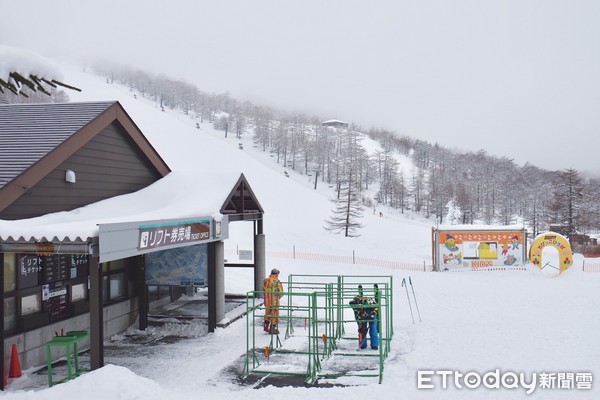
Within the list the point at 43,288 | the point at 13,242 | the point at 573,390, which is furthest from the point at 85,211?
the point at 573,390

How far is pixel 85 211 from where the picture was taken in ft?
38.8

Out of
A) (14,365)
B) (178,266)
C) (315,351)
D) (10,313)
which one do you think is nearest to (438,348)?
(315,351)

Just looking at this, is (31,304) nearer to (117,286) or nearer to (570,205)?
(117,286)

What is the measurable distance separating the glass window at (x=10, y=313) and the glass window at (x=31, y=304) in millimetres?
Result: 185

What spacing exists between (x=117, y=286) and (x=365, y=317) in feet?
22.7

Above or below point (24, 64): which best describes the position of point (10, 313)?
below

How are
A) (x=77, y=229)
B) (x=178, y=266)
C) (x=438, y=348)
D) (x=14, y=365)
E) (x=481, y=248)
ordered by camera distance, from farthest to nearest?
(x=481, y=248) → (x=178, y=266) → (x=438, y=348) → (x=14, y=365) → (x=77, y=229)

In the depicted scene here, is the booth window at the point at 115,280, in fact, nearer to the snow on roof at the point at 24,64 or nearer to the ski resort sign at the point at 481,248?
the snow on roof at the point at 24,64

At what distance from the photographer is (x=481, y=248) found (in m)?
28.6

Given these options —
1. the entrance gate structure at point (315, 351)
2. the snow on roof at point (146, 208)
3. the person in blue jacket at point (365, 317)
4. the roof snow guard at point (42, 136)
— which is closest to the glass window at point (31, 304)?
the snow on roof at point (146, 208)

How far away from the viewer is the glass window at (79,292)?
478 inches

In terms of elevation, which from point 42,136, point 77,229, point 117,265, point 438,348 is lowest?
point 438,348

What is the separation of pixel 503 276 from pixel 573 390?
17855 mm

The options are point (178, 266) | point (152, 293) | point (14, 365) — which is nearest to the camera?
point (14, 365)
